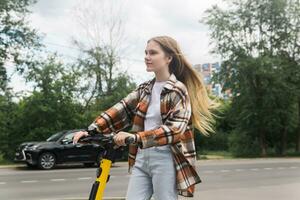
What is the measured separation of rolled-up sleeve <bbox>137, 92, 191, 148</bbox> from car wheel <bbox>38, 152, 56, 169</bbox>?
1606cm

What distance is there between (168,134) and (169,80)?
46cm

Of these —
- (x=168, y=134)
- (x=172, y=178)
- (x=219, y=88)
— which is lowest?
(x=172, y=178)

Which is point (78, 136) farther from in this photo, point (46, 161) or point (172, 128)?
point (46, 161)

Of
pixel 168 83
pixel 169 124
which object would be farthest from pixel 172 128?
pixel 168 83

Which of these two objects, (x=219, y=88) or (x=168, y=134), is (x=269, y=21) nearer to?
(x=219, y=88)

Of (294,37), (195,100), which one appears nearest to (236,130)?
(294,37)

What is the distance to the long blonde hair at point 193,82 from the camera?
367 centimetres

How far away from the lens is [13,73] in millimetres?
27031

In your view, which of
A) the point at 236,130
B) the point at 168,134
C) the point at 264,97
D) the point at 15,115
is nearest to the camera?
the point at 168,134

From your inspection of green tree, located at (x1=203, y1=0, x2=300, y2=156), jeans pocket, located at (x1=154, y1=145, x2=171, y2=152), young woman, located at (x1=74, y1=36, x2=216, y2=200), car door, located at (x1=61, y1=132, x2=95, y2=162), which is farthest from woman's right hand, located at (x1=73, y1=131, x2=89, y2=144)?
green tree, located at (x1=203, y1=0, x2=300, y2=156)

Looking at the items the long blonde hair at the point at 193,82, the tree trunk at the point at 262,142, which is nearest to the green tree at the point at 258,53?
the tree trunk at the point at 262,142

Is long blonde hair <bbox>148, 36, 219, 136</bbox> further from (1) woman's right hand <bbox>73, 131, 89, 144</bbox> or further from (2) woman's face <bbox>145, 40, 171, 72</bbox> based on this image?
(1) woman's right hand <bbox>73, 131, 89, 144</bbox>

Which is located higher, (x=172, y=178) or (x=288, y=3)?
(x=288, y=3)

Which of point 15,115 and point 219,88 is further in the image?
point 219,88
